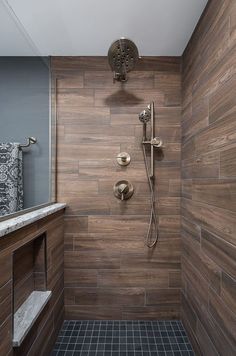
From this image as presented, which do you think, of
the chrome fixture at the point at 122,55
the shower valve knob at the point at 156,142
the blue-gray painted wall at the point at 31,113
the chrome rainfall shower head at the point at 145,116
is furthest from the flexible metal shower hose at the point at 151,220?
the blue-gray painted wall at the point at 31,113

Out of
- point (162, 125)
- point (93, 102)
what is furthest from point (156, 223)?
point (93, 102)

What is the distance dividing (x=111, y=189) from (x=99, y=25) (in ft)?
3.87

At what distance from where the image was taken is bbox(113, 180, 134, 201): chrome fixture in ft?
6.44

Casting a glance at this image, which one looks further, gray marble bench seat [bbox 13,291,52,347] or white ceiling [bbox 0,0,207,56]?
white ceiling [bbox 0,0,207,56]

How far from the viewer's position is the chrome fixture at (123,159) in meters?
1.99

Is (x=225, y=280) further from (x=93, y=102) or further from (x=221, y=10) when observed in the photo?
(x=93, y=102)

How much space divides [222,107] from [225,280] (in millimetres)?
834

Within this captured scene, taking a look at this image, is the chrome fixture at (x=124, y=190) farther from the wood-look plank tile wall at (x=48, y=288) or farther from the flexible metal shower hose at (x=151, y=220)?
the wood-look plank tile wall at (x=48, y=288)

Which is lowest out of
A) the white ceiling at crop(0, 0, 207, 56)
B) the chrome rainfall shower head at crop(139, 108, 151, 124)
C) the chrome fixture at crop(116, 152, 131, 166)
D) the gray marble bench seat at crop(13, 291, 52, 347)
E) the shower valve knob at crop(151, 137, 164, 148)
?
the gray marble bench seat at crop(13, 291, 52, 347)

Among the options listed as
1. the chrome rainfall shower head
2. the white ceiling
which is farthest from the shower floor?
the white ceiling

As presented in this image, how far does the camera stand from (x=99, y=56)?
79.0 inches

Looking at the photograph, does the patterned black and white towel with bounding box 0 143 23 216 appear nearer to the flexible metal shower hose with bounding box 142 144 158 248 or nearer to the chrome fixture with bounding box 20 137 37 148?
the chrome fixture with bounding box 20 137 37 148

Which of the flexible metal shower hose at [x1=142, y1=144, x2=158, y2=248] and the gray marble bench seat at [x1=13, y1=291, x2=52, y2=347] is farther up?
the flexible metal shower hose at [x1=142, y1=144, x2=158, y2=248]

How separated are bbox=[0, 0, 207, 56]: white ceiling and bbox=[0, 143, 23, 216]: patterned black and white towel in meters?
0.78
